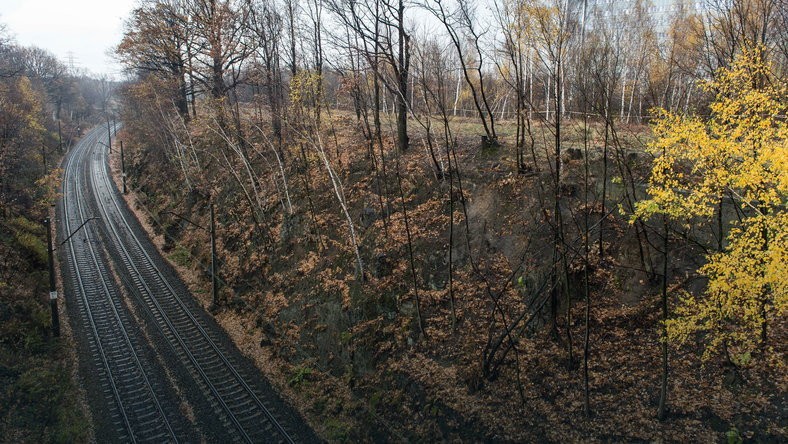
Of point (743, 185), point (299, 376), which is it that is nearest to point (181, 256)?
point (299, 376)

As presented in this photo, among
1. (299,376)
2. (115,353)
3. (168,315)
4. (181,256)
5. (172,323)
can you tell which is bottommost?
(299,376)

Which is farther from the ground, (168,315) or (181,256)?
(181,256)

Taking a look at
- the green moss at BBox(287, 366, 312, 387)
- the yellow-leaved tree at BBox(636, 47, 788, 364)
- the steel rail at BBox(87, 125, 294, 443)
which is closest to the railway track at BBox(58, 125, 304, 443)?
the steel rail at BBox(87, 125, 294, 443)

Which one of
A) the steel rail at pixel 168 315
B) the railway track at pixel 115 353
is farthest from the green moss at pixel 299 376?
the railway track at pixel 115 353

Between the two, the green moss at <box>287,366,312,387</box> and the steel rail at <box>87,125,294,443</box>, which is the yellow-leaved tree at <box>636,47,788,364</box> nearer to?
the green moss at <box>287,366,312,387</box>

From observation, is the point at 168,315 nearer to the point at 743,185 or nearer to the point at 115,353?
the point at 115,353

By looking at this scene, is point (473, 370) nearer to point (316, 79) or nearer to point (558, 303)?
point (558, 303)

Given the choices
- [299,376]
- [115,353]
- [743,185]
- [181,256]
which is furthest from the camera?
[181,256]

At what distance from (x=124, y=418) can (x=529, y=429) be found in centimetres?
1335

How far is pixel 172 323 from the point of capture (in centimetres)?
2156

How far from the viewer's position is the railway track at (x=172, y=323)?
15.7m

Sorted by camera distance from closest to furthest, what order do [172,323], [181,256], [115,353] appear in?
1. [115,353]
2. [172,323]
3. [181,256]

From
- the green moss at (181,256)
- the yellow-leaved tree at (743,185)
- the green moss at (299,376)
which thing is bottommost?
the green moss at (299,376)

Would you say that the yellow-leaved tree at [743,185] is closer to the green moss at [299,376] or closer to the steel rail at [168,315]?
the green moss at [299,376]
